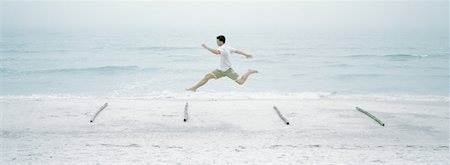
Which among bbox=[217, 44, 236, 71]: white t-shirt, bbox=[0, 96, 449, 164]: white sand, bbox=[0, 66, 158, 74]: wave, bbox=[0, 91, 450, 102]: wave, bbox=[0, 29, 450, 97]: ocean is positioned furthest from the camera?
bbox=[0, 66, 158, 74]: wave

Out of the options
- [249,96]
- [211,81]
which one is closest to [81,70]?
[211,81]

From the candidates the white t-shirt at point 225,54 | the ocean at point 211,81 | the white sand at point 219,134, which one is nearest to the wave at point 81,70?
the ocean at point 211,81

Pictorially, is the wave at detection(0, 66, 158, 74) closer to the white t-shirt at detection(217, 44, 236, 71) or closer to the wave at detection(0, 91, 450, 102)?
the wave at detection(0, 91, 450, 102)

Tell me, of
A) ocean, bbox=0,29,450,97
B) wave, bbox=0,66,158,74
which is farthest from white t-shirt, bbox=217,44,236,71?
wave, bbox=0,66,158,74

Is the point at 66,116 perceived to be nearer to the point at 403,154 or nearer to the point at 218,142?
the point at 218,142

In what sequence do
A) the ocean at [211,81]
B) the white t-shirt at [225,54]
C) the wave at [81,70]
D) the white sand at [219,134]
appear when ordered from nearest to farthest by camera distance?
1. the white sand at [219,134]
2. the white t-shirt at [225,54]
3. the ocean at [211,81]
4. the wave at [81,70]

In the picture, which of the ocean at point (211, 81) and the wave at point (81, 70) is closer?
the ocean at point (211, 81)

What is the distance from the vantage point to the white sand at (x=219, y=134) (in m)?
8.02

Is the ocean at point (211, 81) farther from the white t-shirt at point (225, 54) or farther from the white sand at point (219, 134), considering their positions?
the white t-shirt at point (225, 54)

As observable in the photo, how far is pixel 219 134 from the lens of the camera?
997cm

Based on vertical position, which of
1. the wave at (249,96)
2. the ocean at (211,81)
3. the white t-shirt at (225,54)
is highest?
the white t-shirt at (225,54)

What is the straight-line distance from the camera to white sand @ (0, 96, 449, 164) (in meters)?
8.02

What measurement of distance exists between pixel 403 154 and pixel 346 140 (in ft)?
4.52

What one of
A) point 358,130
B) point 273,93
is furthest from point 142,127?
point 273,93
